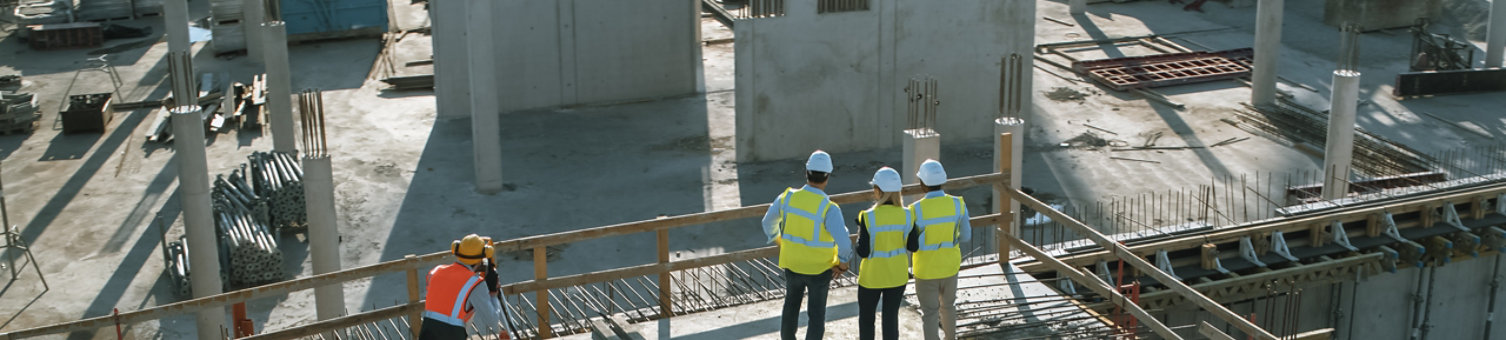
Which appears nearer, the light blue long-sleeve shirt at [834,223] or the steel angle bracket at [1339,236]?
the light blue long-sleeve shirt at [834,223]

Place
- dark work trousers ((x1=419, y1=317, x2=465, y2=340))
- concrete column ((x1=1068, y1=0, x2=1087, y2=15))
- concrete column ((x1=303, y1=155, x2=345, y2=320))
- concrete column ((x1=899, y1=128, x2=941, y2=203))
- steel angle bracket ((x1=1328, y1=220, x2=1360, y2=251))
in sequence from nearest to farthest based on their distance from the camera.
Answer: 1. dark work trousers ((x1=419, y1=317, x2=465, y2=340))
2. concrete column ((x1=303, y1=155, x2=345, y2=320))
3. concrete column ((x1=899, y1=128, x2=941, y2=203))
4. steel angle bracket ((x1=1328, y1=220, x2=1360, y2=251))
5. concrete column ((x1=1068, y1=0, x2=1087, y2=15))

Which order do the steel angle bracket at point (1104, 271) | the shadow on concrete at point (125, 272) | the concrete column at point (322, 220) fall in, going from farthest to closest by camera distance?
1. the shadow on concrete at point (125, 272)
2. the steel angle bracket at point (1104, 271)
3. the concrete column at point (322, 220)

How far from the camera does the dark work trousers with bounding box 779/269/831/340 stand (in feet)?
39.2

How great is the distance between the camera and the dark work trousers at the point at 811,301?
39.2 feet

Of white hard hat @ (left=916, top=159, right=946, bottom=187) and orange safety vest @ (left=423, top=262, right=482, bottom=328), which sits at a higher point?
white hard hat @ (left=916, top=159, right=946, bottom=187)

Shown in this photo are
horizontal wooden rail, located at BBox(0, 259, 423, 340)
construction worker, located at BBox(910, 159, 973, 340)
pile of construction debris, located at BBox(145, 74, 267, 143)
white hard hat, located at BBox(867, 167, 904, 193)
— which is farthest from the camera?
pile of construction debris, located at BBox(145, 74, 267, 143)

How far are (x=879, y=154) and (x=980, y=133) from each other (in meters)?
1.91

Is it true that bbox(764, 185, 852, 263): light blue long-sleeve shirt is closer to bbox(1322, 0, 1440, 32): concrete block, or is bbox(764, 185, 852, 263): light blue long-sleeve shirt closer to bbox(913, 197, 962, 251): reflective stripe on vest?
→ bbox(913, 197, 962, 251): reflective stripe on vest

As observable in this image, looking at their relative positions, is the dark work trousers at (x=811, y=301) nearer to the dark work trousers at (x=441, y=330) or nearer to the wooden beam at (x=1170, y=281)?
the dark work trousers at (x=441, y=330)

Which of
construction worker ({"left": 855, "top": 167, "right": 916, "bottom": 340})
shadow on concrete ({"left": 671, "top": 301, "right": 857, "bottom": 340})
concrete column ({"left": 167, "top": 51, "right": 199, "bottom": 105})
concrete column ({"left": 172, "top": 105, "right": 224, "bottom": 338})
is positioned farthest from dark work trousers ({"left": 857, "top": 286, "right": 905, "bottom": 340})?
concrete column ({"left": 167, "top": 51, "right": 199, "bottom": 105})

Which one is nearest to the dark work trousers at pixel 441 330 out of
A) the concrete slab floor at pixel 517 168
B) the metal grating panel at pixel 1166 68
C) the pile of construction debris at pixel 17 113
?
the concrete slab floor at pixel 517 168

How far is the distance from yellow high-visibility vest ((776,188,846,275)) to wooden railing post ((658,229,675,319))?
6.73 ft

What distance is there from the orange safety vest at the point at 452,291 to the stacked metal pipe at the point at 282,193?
1026 centimetres

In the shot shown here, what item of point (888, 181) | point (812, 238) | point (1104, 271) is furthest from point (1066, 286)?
point (888, 181)
